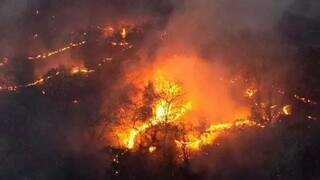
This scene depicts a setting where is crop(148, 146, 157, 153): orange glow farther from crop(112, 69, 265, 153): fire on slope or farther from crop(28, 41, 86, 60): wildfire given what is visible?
crop(28, 41, 86, 60): wildfire

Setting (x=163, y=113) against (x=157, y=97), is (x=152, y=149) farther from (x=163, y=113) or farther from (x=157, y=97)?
(x=157, y=97)

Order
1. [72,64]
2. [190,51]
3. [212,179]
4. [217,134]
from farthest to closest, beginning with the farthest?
[72,64], [190,51], [217,134], [212,179]

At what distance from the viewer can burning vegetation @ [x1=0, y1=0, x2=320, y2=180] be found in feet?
67.6

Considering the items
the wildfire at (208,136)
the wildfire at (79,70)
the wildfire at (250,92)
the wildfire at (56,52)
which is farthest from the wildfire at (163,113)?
the wildfire at (56,52)

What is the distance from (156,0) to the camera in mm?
30031

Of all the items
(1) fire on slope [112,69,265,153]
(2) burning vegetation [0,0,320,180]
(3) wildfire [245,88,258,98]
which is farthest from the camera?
(3) wildfire [245,88,258,98]

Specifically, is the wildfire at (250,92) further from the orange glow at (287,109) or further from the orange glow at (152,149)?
the orange glow at (152,149)

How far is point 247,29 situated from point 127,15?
8.14 metres

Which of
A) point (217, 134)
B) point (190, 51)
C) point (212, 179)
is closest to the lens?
point (212, 179)

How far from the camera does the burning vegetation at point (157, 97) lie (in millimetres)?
20594

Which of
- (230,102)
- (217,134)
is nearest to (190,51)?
(230,102)

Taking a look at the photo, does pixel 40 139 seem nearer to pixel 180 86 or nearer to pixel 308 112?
pixel 180 86

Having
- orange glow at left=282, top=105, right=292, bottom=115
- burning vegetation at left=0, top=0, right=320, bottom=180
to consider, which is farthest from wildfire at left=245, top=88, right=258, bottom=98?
orange glow at left=282, top=105, right=292, bottom=115

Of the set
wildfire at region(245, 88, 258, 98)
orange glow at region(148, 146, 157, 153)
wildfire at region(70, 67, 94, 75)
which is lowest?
orange glow at region(148, 146, 157, 153)
